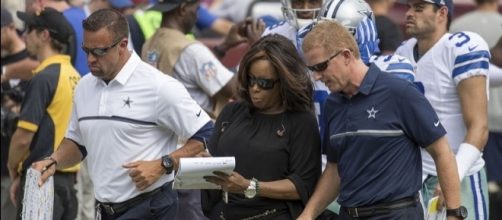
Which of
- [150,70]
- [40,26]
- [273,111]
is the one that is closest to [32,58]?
[40,26]

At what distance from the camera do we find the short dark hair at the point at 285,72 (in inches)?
280

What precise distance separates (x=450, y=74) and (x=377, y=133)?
4.38 ft

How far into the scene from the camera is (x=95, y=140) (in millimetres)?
7641

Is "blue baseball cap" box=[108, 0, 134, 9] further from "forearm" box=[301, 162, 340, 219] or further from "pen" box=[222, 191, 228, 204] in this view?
"forearm" box=[301, 162, 340, 219]

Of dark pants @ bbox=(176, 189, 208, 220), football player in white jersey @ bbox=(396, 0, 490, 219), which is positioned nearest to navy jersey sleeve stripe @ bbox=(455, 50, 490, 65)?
football player in white jersey @ bbox=(396, 0, 490, 219)

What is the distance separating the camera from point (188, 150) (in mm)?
7625

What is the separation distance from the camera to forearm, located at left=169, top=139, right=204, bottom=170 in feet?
24.7

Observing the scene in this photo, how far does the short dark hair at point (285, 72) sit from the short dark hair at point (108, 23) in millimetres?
797

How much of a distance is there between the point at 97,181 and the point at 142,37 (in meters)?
3.54

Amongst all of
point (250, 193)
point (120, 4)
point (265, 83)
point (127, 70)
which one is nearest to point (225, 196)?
point (250, 193)

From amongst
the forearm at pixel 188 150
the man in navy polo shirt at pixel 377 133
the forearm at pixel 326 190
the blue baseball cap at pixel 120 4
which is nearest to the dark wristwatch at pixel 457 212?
the man in navy polo shirt at pixel 377 133

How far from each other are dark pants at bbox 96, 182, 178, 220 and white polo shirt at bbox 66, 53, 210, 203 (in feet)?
0.22

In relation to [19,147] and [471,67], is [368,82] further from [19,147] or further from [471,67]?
[19,147]

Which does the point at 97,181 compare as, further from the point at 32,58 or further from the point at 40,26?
the point at 32,58
